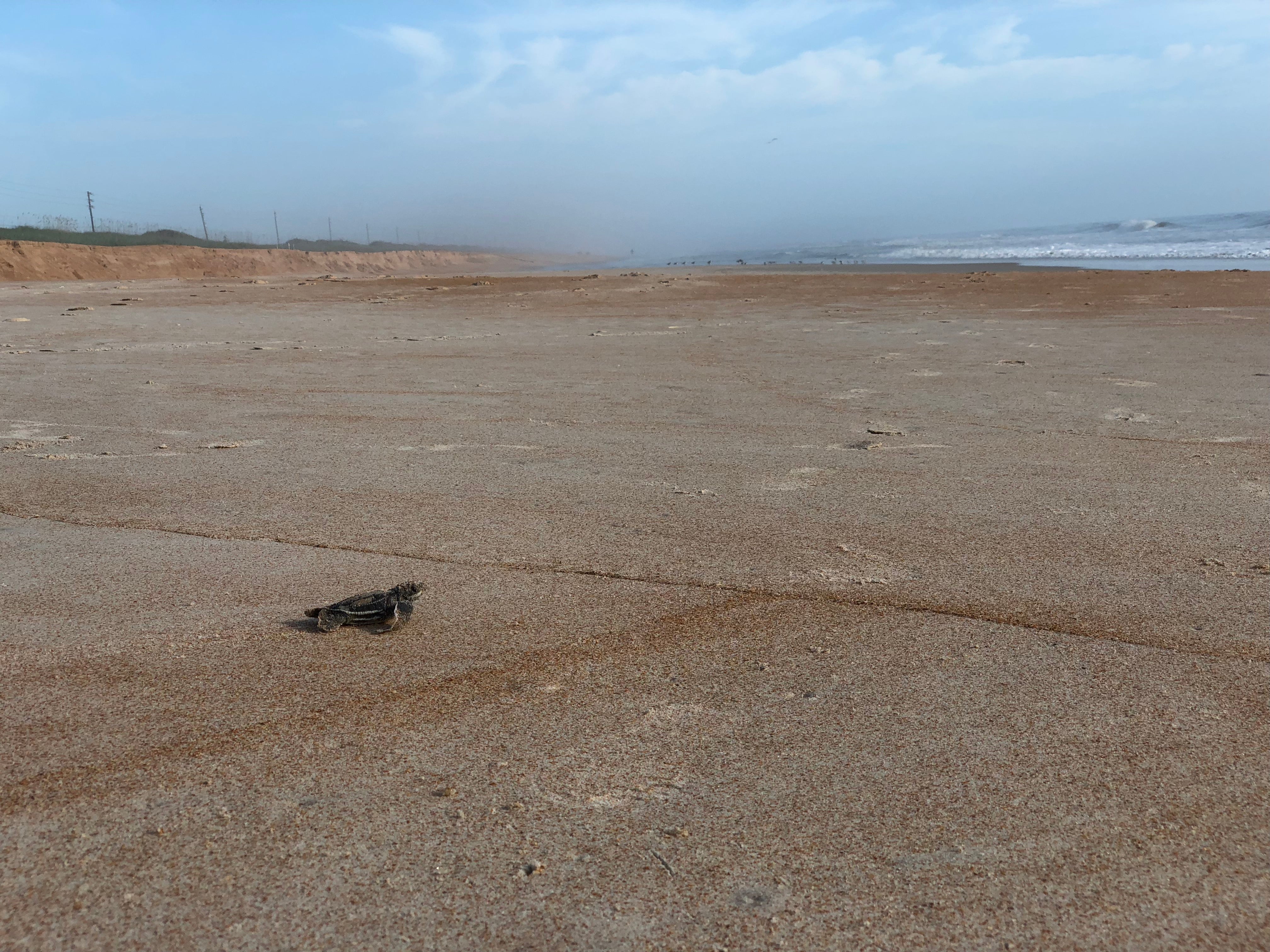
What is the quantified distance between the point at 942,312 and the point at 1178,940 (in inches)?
491

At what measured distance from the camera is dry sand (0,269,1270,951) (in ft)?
5.48

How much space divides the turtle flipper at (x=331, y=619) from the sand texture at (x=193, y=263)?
35750 mm

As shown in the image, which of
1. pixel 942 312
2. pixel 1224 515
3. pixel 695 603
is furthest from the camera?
pixel 942 312

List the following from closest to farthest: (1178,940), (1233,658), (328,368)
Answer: (1178,940) → (1233,658) → (328,368)

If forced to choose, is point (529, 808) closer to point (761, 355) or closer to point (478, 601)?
point (478, 601)

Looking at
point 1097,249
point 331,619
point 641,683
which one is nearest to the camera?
point 641,683

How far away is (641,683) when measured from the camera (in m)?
2.46

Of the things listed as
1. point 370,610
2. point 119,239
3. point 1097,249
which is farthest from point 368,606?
point 119,239

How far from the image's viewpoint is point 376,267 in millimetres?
60906

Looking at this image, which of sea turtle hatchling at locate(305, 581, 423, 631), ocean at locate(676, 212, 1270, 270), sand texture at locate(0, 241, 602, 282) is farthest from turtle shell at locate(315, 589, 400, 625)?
sand texture at locate(0, 241, 602, 282)

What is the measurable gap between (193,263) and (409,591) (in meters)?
47.0

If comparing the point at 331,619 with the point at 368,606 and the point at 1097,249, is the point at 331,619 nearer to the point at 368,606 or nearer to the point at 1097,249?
the point at 368,606

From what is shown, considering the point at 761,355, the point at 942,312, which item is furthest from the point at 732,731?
the point at 942,312

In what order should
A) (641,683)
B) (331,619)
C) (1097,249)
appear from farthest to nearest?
1. (1097,249)
2. (331,619)
3. (641,683)
